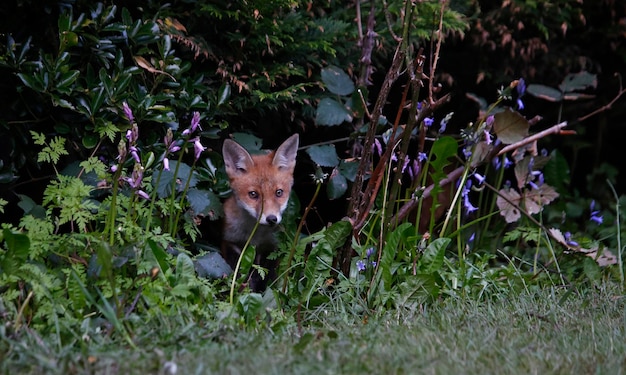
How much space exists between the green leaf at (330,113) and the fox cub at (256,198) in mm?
242

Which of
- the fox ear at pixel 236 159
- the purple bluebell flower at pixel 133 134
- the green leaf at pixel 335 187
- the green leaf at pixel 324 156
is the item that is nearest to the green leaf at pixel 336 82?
the green leaf at pixel 324 156

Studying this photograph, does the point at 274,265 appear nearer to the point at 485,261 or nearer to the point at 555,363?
the point at 485,261

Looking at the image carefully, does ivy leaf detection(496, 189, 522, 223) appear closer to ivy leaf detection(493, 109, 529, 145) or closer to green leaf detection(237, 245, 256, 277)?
ivy leaf detection(493, 109, 529, 145)

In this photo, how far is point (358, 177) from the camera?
4.37 metres

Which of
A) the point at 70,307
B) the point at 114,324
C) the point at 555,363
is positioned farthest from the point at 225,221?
the point at 555,363

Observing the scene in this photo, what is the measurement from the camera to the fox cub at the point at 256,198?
5.01 m

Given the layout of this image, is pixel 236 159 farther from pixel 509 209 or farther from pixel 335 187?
pixel 509 209

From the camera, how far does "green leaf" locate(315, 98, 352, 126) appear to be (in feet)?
16.6

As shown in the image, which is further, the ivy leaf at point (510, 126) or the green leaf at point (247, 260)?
the ivy leaf at point (510, 126)

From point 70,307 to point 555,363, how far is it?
230cm

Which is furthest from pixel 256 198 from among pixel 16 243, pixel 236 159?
pixel 16 243

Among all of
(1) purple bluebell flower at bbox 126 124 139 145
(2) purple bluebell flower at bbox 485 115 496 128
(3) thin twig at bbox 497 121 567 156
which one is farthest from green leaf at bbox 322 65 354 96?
(1) purple bluebell flower at bbox 126 124 139 145

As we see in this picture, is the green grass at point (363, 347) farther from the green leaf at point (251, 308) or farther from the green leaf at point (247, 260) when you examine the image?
the green leaf at point (247, 260)

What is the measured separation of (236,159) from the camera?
206 inches
